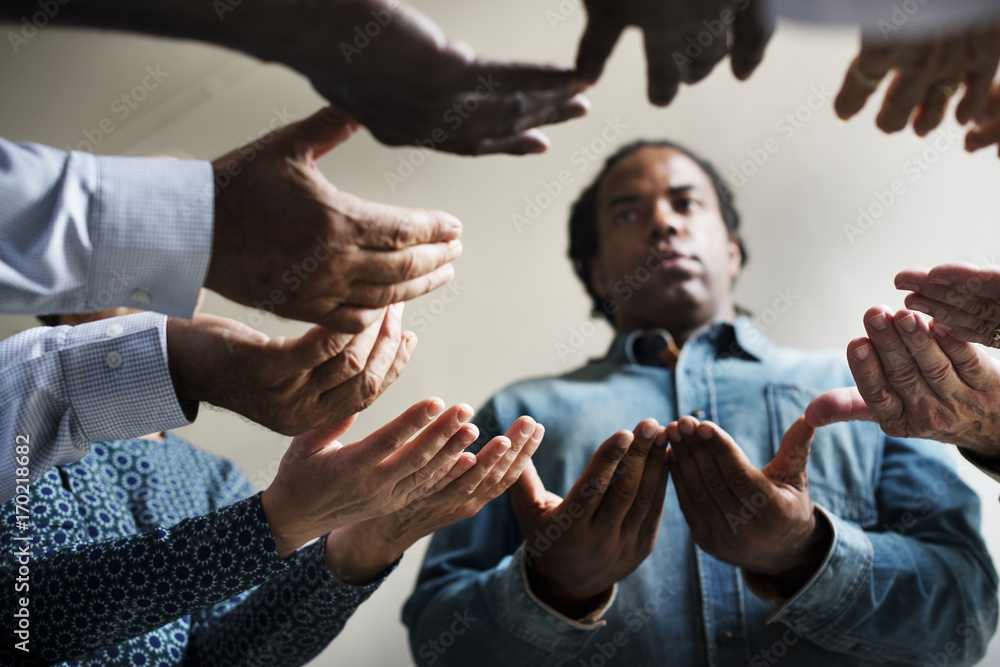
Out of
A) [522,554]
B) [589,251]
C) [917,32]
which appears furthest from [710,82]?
[589,251]

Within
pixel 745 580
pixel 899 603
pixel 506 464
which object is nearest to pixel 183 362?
pixel 506 464

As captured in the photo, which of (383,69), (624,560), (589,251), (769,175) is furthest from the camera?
(589,251)

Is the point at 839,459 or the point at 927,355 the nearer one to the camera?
the point at 927,355

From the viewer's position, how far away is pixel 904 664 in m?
0.80

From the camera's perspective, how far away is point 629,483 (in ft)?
2.20

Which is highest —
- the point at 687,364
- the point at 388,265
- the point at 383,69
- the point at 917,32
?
the point at 917,32

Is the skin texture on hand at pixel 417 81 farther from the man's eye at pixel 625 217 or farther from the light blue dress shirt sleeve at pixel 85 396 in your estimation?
the man's eye at pixel 625 217

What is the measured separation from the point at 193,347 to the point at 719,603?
2.01 ft

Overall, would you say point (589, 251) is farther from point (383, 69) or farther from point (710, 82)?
point (383, 69)

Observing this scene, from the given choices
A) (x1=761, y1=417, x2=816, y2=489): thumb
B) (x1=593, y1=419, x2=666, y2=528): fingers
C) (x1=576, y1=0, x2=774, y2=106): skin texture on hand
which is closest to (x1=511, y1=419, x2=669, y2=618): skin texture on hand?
(x1=593, y1=419, x2=666, y2=528): fingers

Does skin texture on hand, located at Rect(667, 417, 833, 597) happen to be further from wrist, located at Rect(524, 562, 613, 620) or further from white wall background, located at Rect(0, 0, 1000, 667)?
white wall background, located at Rect(0, 0, 1000, 667)

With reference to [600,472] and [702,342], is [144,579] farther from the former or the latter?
[702,342]

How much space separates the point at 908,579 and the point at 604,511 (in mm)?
374

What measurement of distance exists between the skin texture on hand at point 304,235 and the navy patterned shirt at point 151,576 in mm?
265
